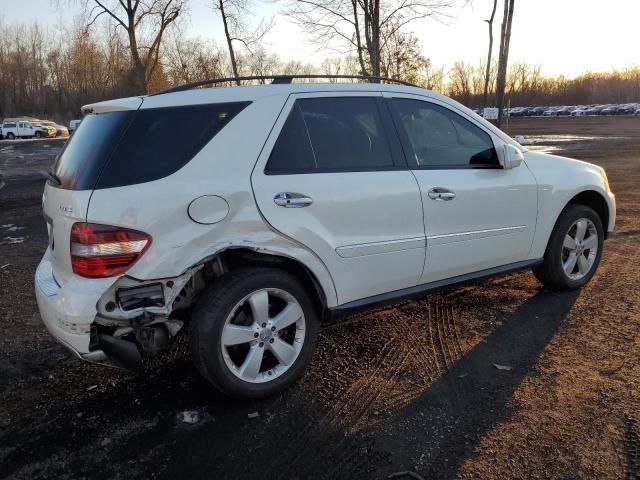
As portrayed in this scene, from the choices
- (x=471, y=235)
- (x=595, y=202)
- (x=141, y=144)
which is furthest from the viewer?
(x=595, y=202)

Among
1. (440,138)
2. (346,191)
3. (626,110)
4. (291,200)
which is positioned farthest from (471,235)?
(626,110)

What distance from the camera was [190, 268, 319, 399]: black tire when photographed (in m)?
2.87

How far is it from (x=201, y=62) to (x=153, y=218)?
2789cm

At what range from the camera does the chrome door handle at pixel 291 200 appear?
9.82 feet

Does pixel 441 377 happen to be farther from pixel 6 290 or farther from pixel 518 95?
pixel 518 95

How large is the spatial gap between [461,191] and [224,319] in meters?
1.91

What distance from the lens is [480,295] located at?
473 cm

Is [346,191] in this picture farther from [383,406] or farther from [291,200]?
[383,406]

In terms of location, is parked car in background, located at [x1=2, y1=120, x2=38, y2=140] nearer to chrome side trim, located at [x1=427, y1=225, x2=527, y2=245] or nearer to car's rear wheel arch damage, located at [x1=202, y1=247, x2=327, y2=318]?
car's rear wheel arch damage, located at [x1=202, y1=247, x2=327, y2=318]

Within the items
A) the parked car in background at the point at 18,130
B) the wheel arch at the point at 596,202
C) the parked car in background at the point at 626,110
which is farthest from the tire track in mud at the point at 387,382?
the parked car in background at the point at 626,110

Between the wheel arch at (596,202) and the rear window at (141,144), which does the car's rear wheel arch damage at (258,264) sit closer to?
the rear window at (141,144)

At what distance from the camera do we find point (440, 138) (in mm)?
3854

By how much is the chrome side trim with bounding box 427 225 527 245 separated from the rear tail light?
1917mm

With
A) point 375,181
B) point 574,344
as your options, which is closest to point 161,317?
point 375,181
